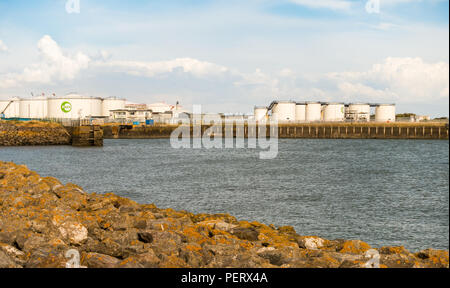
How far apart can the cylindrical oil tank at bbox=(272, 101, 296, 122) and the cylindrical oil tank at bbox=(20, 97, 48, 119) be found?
53.3 m

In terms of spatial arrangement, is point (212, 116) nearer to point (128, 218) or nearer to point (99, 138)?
point (99, 138)

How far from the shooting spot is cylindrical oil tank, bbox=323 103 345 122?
109938 millimetres

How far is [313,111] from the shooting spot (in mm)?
109625

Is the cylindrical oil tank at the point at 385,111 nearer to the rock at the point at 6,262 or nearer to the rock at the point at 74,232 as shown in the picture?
the rock at the point at 74,232

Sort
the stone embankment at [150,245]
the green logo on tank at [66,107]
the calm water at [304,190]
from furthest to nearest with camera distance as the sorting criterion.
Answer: the green logo on tank at [66,107] < the calm water at [304,190] < the stone embankment at [150,245]

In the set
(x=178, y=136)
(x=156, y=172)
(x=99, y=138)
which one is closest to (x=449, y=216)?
(x=156, y=172)

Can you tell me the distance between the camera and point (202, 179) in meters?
32.9

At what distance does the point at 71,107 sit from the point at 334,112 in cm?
6152

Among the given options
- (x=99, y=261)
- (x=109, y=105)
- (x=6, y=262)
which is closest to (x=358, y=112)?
(x=109, y=105)

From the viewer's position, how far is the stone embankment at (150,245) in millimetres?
7901

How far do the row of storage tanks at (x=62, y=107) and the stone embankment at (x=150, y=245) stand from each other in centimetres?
9178

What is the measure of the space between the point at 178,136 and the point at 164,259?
81154 millimetres

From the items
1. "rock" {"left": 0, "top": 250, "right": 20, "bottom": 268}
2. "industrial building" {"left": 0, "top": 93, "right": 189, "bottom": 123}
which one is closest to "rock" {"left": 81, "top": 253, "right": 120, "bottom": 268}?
"rock" {"left": 0, "top": 250, "right": 20, "bottom": 268}

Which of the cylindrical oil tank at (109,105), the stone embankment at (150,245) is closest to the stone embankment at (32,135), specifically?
the cylindrical oil tank at (109,105)
